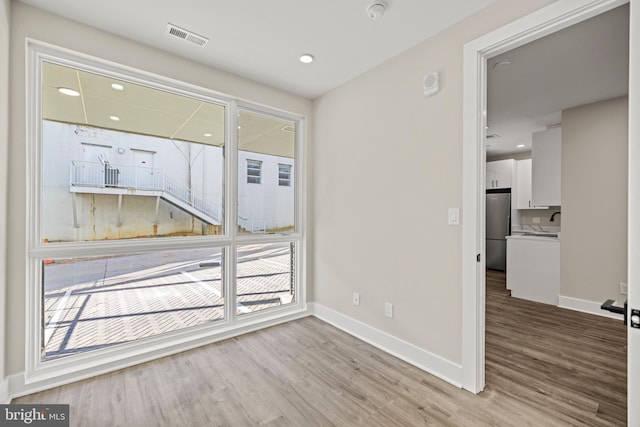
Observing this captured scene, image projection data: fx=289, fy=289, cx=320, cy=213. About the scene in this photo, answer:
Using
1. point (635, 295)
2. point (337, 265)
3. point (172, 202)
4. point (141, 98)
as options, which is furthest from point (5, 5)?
point (635, 295)

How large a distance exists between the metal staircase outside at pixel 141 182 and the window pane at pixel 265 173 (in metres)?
0.41

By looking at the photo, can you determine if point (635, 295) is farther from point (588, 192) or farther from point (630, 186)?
point (588, 192)

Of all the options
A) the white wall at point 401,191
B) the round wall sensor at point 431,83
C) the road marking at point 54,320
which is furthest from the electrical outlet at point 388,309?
the road marking at point 54,320

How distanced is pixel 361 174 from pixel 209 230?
1.67 m

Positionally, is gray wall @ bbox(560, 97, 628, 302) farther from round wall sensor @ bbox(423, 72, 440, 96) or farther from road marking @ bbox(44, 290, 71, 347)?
road marking @ bbox(44, 290, 71, 347)

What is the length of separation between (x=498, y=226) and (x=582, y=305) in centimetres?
258

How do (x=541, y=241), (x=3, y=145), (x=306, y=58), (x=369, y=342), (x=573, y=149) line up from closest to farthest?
(x=3, y=145)
(x=306, y=58)
(x=369, y=342)
(x=573, y=149)
(x=541, y=241)

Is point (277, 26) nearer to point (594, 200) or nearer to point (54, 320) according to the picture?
point (54, 320)

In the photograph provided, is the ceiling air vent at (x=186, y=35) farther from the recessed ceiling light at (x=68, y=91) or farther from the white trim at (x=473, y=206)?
the white trim at (x=473, y=206)

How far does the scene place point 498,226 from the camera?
6.16 m

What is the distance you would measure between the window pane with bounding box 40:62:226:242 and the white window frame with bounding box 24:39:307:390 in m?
0.07

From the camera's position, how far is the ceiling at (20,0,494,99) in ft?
6.61

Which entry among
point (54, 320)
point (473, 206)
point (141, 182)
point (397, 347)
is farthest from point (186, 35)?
point (397, 347)

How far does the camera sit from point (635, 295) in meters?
1.32
